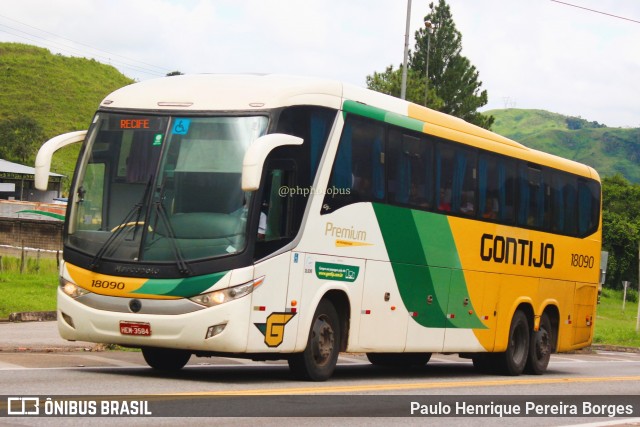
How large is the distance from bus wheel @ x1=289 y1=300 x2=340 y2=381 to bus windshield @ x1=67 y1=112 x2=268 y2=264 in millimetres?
1862

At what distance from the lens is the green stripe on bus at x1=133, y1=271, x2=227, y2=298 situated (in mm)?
13422

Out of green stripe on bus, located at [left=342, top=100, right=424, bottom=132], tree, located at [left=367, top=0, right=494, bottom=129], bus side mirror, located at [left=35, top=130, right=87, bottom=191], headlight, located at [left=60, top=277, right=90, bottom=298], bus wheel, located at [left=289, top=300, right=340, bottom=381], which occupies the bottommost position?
bus wheel, located at [left=289, top=300, right=340, bottom=381]

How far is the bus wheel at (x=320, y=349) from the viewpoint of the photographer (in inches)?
579

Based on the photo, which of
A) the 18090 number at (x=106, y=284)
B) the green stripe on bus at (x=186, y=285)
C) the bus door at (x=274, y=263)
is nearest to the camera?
the green stripe on bus at (x=186, y=285)

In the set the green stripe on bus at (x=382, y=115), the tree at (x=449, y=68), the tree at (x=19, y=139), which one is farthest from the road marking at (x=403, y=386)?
the tree at (x=19, y=139)

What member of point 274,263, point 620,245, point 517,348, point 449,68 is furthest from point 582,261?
point 620,245

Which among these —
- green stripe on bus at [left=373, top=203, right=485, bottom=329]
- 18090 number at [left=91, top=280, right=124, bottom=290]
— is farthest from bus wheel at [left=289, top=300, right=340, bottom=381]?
18090 number at [left=91, top=280, right=124, bottom=290]

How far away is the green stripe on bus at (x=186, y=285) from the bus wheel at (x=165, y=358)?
6.77ft

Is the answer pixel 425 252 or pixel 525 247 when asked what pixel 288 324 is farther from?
pixel 525 247

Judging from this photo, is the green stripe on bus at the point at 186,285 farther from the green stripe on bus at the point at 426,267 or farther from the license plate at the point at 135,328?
the green stripe on bus at the point at 426,267

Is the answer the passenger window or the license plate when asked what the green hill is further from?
the license plate

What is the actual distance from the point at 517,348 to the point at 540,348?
834 mm

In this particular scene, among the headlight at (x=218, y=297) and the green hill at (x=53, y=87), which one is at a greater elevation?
the green hill at (x=53, y=87)

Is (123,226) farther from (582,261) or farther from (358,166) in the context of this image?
(582,261)
